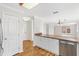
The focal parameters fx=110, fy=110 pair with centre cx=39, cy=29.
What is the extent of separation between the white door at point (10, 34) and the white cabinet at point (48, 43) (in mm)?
331

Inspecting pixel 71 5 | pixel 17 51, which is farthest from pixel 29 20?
pixel 71 5

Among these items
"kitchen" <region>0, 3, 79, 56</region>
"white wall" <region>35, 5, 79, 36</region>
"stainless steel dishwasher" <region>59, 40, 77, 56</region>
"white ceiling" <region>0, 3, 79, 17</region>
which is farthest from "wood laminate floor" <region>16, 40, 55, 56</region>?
"white ceiling" <region>0, 3, 79, 17</region>

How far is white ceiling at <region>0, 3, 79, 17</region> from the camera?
1.57 meters

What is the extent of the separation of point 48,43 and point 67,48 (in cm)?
29

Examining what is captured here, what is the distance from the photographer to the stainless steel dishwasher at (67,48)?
152cm

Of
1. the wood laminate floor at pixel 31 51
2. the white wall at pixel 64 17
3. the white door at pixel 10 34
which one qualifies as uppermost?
the white wall at pixel 64 17

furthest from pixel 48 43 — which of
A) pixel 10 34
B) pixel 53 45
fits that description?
pixel 10 34

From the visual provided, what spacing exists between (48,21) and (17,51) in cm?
66

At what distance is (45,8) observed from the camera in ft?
5.38

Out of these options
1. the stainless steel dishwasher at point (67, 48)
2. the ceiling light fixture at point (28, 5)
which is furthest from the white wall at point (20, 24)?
the stainless steel dishwasher at point (67, 48)

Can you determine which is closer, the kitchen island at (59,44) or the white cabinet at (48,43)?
the kitchen island at (59,44)

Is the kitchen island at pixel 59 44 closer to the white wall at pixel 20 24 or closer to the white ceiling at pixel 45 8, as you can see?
the white wall at pixel 20 24

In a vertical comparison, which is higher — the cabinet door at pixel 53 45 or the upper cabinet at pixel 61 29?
the upper cabinet at pixel 61 29

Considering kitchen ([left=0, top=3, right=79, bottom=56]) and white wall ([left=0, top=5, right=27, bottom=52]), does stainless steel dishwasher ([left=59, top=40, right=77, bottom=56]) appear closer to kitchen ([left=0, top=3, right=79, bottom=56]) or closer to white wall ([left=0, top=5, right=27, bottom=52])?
kitchen ([left=0, top=3, right=79, bottom=56])
